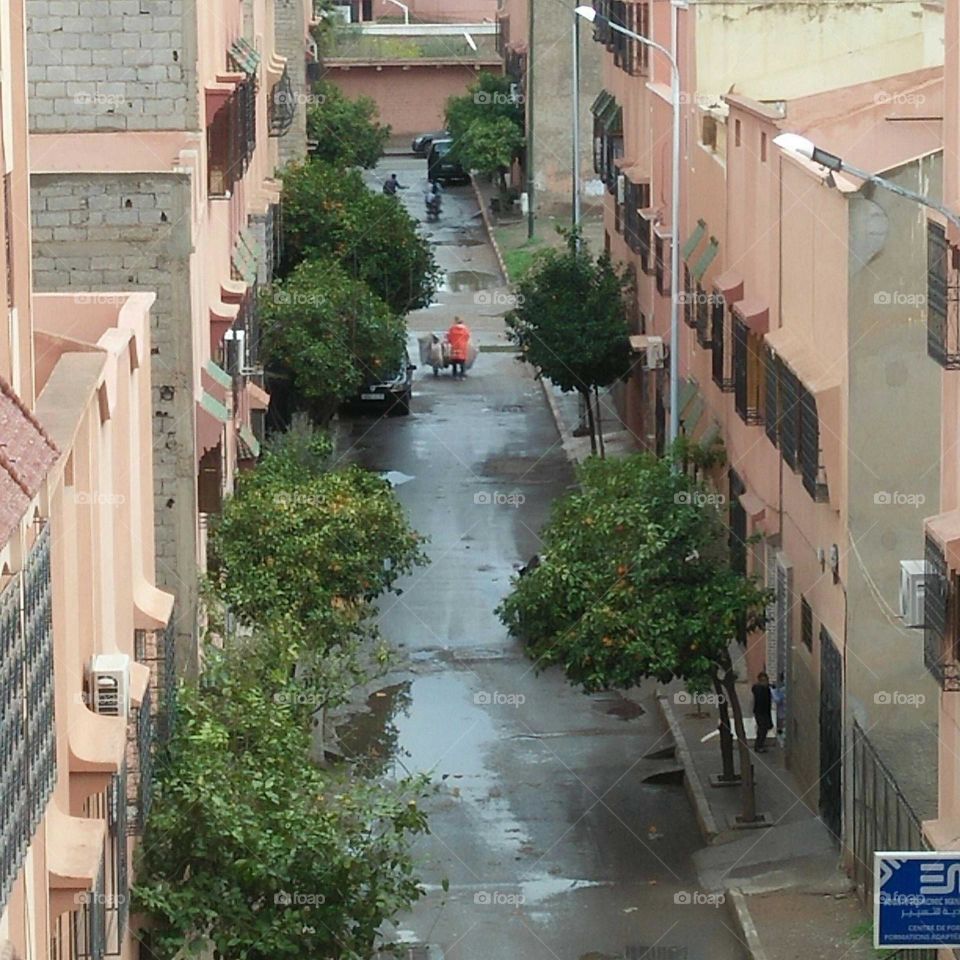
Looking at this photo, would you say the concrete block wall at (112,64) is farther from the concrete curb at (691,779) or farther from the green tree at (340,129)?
the green tree at (340,129)

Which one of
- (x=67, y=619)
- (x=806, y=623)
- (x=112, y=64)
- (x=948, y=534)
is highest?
(x=112, y=64)

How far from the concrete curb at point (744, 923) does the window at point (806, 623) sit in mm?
3440

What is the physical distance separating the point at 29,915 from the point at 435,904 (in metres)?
11.3

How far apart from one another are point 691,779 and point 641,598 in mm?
2813

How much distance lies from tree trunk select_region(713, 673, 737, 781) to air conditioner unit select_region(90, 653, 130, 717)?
36.8 feet

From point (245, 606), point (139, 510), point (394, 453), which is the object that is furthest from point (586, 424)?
point (139, 510)

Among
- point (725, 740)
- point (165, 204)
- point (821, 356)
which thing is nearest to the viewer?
point (165, 204)

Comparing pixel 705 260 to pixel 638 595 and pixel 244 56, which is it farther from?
pixel 638 595

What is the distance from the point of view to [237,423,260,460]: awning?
31094 mm

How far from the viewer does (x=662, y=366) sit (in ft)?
129

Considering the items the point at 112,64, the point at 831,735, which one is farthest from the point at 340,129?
the point at 831,735

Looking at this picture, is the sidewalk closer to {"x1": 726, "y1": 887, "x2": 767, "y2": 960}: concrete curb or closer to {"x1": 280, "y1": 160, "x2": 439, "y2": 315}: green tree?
{"x1": 726, "y1": 887, "x2": 767, "y2": 960}: concrete curb

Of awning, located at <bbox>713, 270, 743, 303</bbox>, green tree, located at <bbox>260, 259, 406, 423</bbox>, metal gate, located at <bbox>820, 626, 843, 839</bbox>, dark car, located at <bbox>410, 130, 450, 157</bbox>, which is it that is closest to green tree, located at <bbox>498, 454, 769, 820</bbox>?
metal gate, located at <bbox>820, 626, 843, 839</bbox>

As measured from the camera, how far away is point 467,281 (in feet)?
202
